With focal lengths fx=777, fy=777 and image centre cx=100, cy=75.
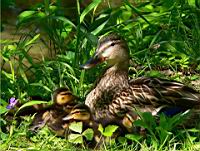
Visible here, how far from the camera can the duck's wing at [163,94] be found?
567 cm

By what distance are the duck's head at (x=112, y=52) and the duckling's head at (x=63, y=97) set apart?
0.31 m

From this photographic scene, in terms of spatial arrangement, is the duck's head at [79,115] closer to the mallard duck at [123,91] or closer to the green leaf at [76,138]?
the green leaf at [76,138]

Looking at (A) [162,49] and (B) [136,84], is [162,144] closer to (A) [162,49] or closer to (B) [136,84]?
(B) [136,84]

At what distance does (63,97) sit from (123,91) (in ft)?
1.55

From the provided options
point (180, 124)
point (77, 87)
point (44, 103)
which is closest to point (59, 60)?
point (77, 87)

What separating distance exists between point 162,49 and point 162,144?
6.44 feet

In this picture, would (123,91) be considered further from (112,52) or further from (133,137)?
(133,137)

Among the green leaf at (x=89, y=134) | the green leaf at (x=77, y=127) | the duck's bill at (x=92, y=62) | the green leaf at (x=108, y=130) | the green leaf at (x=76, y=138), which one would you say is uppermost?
the duck's bill at (x=92, y=62)

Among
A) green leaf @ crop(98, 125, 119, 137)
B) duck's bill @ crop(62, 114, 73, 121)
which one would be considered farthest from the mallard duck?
duck's bill @ crop(62, 114, 73, 121)

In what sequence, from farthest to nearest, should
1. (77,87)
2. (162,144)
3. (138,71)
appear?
(138,71) < (77,87) < (162,144)

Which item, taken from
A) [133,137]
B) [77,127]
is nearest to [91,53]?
[77,127]

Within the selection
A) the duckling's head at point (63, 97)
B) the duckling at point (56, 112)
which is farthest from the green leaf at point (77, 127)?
the duckling's head at point (63, 97)

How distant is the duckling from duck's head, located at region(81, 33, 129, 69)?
0.35 m

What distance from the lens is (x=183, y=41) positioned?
7008mm
